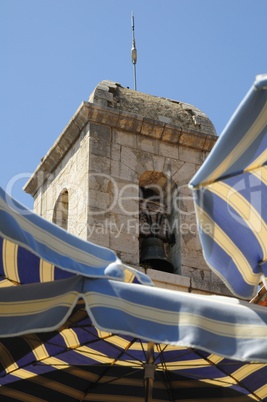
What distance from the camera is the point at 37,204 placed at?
10938mm

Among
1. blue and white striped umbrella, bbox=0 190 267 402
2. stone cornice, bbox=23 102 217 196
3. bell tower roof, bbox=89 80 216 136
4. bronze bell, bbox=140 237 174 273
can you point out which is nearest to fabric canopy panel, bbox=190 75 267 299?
blue and white striped umbrella, bbox=0 190 267 402

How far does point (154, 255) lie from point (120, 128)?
68.1 inches

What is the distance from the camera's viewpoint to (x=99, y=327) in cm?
367

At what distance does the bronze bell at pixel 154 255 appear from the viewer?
358 inches

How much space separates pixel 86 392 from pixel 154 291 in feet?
5.56

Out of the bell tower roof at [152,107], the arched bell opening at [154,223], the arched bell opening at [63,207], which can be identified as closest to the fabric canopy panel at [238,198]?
the arched bell opening at [154,223]

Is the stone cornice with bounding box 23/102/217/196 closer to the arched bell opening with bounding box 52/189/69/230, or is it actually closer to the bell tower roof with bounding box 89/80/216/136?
the bell tower roof with bounding box 89/80/216/136

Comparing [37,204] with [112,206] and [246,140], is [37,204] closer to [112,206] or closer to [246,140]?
[112,206]

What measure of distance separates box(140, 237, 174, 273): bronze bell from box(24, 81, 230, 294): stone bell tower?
12 millimetres

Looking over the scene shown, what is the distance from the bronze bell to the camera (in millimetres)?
9086

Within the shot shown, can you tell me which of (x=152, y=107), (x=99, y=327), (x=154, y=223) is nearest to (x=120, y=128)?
(x=152, y=107)

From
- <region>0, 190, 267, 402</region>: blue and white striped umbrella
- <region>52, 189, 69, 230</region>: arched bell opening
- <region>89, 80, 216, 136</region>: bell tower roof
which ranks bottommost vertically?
<region>0, 190, 267, 402</region>: blue and white striped umbrella

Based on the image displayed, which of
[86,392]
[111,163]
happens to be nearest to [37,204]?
[111,163]

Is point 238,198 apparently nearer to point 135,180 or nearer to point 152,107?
point 135,180
